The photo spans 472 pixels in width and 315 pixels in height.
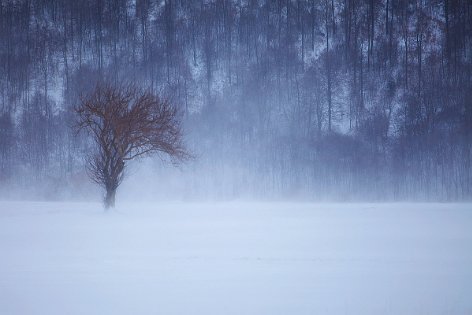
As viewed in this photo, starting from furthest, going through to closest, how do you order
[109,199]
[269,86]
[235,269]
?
[269,86], [109,199], [235,269]

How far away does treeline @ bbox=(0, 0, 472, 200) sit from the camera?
40.0 meters

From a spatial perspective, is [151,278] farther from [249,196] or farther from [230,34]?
[230,34]

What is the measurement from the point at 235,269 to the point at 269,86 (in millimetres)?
43023

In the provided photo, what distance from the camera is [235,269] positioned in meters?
8.87

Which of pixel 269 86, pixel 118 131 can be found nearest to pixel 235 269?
pixel 118 131

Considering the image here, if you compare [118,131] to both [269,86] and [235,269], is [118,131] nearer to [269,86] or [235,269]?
[235,269]

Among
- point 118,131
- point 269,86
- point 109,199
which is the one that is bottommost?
point 109,199

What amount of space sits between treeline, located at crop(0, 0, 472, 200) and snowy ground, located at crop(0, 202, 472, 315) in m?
24.2

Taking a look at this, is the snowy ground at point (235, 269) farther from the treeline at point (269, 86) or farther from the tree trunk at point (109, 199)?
the treeline at point (269, 86)

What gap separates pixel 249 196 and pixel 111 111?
20.2 metres

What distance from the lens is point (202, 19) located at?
181ft

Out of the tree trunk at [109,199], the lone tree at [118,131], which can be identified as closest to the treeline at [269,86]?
the lone tree at [118,131]

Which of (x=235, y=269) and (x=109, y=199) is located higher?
(x=109, y=199)

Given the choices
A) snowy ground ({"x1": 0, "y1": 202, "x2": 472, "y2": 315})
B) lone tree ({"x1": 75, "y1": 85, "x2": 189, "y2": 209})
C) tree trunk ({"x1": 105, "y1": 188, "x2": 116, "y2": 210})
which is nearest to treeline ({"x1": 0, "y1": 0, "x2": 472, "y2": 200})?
lone tree ({"x1": 75, "y1": 85, "x2": 189, "y2": 209})
